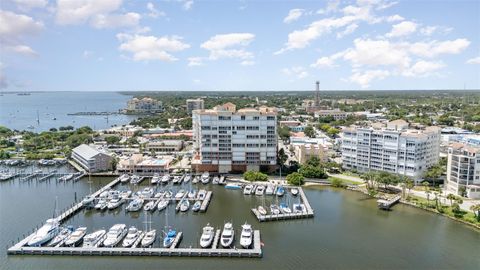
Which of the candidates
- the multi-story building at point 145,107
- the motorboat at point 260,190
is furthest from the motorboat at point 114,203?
the multi-story building at point 145,107

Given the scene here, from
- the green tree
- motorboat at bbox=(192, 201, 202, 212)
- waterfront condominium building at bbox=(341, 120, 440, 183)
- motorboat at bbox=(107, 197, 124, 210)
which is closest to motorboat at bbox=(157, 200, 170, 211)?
motorboat at bbox=(192, 201, 202, 212)

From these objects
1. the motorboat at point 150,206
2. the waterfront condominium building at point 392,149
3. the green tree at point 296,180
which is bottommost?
the motorboat at point 150,206

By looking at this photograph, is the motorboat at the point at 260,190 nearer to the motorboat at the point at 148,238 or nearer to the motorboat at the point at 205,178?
the motorboat at the point at 205,178

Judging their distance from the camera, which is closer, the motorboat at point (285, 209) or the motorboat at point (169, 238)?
the motorboat at point (169, 238)

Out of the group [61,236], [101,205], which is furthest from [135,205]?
[61,236]

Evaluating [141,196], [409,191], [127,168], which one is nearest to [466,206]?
[409,191]

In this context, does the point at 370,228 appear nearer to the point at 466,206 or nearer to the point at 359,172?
the point at 466,206
